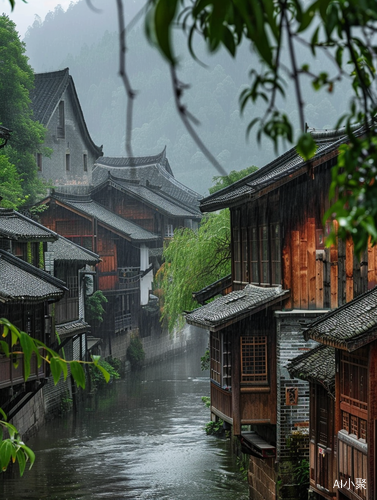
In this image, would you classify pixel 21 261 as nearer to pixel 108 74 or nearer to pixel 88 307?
pixel 88 307

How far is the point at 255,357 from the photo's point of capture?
56.4 feet

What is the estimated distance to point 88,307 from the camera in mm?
36156

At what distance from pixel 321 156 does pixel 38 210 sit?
22140 mm

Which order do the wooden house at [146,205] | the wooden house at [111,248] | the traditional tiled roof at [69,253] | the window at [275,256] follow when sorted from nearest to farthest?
the window at [275,256] < the traditional tiled roof at [69,253] < the wooden house at [111,248] < the wooden house at [146,205]

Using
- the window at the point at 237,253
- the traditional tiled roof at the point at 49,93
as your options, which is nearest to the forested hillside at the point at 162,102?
the traditional tiled roof at the point at 49,93

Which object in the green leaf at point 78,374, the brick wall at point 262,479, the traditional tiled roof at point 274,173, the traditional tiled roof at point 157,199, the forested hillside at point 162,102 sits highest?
the forested hillside at point 162,102

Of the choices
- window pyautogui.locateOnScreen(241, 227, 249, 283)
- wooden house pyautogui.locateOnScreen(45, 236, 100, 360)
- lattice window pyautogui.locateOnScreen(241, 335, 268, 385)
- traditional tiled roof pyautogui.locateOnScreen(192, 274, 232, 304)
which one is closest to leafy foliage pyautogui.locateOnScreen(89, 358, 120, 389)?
wooden house pyautogui.locateOnScreen(45, 236, 100, 360)

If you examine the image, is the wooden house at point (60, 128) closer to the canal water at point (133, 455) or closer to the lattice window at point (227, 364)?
the canal water at point (133, 455)

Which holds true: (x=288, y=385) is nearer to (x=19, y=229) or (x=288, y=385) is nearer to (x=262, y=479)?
(x=262, y=479)

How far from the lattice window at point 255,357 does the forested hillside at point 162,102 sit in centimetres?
6690

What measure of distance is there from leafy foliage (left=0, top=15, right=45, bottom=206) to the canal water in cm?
995

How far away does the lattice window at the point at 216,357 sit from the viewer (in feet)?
58.9

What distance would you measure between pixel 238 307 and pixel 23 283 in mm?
6738

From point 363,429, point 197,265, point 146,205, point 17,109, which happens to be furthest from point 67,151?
point 363,429
